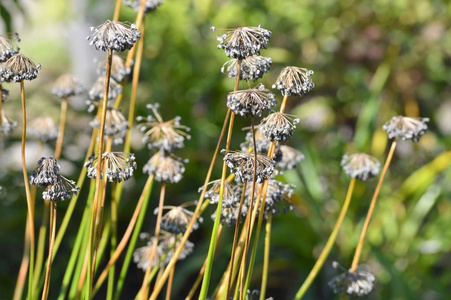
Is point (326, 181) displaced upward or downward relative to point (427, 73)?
downward

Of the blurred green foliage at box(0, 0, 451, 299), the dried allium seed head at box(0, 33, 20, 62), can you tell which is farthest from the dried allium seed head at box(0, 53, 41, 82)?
the blurred green foliage at box(0, 0, 451, 299)

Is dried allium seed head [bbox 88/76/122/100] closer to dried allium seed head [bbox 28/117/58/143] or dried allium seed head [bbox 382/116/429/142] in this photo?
dried allium seed head [bbox 28/117/58/143]

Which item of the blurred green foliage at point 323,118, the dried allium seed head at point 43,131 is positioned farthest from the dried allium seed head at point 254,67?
the blurred green foliage at point 323,118

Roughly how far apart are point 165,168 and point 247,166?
0.20 meters

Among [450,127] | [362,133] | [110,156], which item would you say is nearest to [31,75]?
[110,156]

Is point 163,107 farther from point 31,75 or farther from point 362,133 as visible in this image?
point 31,75

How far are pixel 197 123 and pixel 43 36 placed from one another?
4790mm

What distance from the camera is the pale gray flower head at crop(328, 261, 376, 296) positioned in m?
0.74

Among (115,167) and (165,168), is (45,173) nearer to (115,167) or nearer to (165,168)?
(115,167)

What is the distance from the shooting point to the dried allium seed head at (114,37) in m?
0.53

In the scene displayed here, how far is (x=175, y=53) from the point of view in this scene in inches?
102

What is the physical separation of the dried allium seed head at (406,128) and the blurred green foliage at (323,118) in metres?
0.93

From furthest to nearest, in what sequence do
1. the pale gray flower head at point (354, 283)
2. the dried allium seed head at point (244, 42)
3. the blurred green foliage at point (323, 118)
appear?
the blurred green foliage at point (323, 118)
the pale gray flower head at point (354, 283)
the dried allium seed head at point (244, 42)

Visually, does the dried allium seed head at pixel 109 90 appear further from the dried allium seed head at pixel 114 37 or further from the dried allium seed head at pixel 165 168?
the dried allium seed head at pixel 114 37
